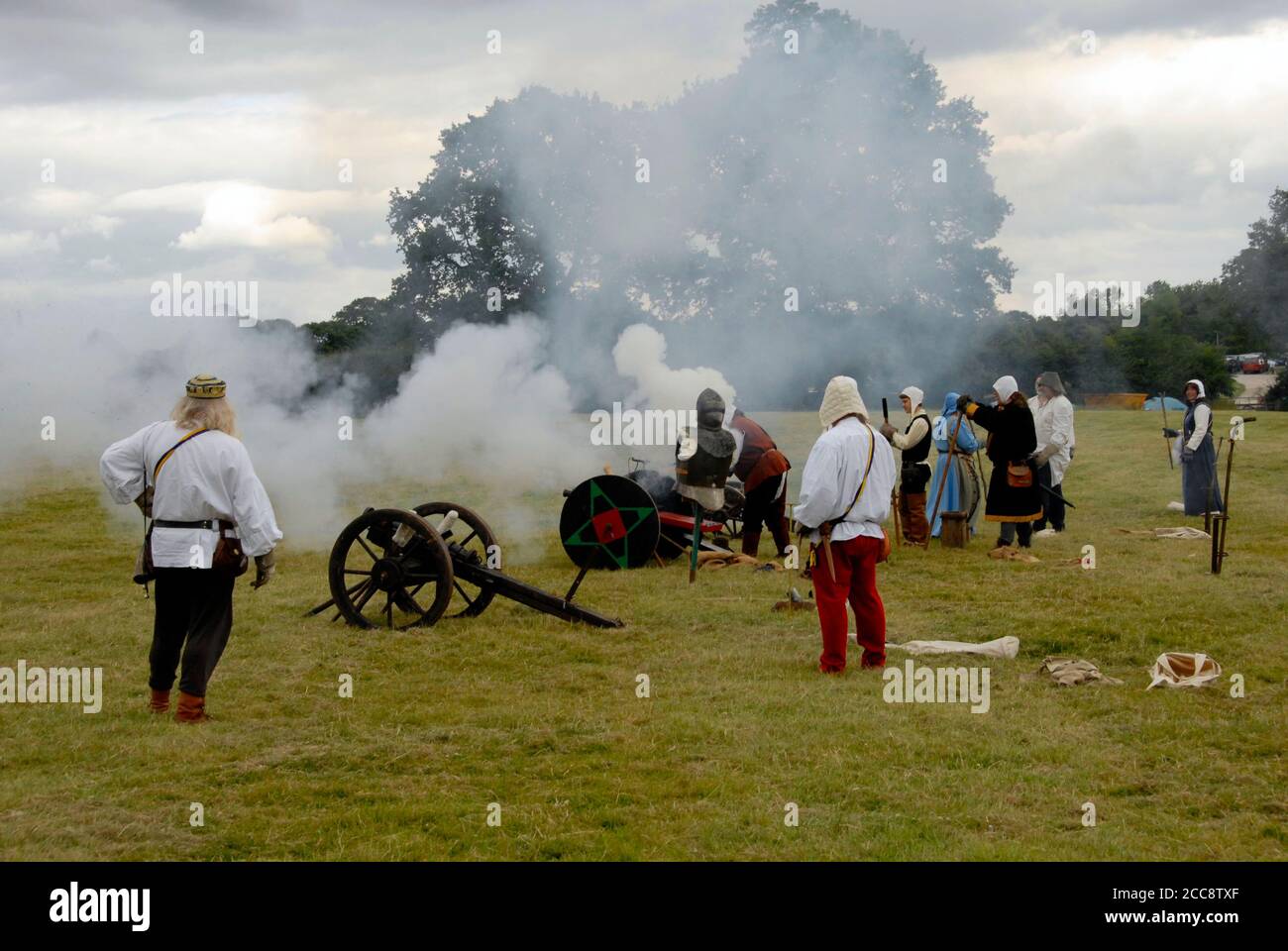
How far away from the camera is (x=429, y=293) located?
21.9 meters

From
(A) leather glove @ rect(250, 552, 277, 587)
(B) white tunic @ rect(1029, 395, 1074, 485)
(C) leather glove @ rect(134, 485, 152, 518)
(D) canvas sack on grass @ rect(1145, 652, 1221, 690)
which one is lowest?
(D) canvas sack on grass @ rect(1145, 652, 1221, 690)

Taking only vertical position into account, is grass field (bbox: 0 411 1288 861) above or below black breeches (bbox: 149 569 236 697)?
below

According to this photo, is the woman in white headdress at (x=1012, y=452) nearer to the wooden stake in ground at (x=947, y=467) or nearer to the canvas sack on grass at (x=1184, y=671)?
the wooden stake in ground at (x=947, y=467)

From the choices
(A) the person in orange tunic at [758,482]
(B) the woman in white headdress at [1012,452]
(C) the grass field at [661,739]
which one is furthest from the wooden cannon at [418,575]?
(B) the woman in white headdress at [1012,452]

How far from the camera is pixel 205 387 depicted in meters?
6.09

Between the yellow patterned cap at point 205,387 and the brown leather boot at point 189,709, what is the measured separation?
4.71 ft

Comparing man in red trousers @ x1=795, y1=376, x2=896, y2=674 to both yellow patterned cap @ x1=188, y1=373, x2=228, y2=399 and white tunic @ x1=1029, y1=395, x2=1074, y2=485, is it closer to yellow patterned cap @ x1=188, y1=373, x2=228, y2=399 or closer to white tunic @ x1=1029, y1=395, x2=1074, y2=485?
Answer: yellow patterned cap @ x1=188, y1=373, x2=228, y2=399

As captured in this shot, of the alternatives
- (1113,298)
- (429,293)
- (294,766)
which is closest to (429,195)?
(429,293)

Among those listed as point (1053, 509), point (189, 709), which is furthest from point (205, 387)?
point (1053, 509)

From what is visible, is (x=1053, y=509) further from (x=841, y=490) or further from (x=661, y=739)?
(x=661, y=739)

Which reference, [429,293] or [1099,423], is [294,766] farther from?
[1099,423]

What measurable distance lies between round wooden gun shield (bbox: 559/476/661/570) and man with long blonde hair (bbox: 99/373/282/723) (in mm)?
4488

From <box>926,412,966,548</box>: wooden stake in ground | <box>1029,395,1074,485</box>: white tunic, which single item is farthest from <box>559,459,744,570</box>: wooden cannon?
<box>1029,395,1074,485</box>: white tunic

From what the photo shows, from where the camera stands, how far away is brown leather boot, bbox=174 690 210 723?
6008mm
